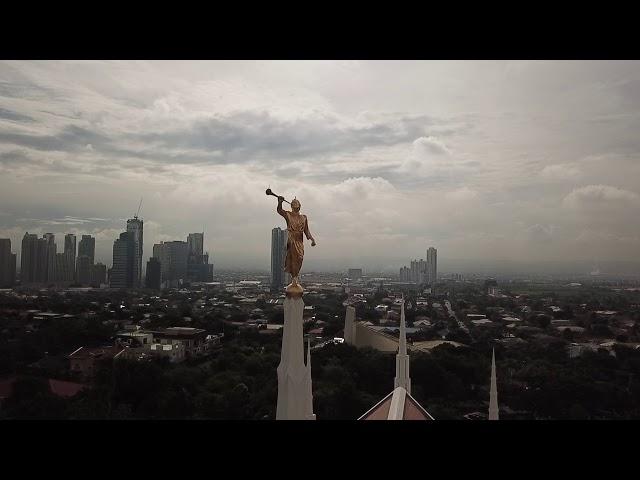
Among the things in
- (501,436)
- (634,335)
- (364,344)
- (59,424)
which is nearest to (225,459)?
(59,424)

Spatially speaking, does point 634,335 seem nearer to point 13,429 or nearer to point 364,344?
point 364,344

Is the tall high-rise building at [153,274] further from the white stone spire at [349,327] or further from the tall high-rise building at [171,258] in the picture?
the white stone spire at [349,327]

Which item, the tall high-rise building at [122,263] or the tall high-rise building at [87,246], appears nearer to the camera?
the tall high-rise building at [87,246]

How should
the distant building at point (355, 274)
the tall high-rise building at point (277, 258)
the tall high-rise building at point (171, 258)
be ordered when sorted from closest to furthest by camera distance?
the tall high-rise building at point (277, 258) → the distant building at point (355, 274) → the tall high-rise building at point (171, 258)

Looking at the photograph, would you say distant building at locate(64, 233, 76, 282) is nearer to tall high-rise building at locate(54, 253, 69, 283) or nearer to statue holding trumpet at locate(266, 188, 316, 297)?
tall high-rise building at locate(54, 253, 69, 283)

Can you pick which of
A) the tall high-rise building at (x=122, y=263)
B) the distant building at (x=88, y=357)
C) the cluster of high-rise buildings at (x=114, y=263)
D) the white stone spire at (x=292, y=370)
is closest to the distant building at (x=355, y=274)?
the cluster of high-rise buildings at (x=114, y=263)

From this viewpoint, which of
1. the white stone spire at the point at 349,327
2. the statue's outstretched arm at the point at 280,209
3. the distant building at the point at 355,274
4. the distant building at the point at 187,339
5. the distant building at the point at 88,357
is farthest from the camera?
the distant building at the point at 187,339

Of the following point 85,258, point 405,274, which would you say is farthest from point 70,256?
point 405,274

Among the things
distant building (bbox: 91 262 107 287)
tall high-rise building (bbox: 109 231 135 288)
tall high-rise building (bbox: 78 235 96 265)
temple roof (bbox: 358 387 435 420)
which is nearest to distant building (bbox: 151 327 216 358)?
tall high-rise building (bbox: 109 231 135 288)
